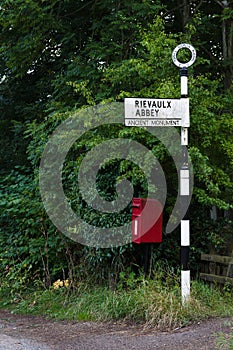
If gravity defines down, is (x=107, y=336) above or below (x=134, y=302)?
below

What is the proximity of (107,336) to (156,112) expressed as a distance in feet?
9.02

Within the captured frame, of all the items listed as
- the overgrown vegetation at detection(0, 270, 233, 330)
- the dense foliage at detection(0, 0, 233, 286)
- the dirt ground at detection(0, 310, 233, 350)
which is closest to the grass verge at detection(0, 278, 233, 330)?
the overgrown vegetation at detection(0, 270, 233, 330)

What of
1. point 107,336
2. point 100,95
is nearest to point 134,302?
point 107,336

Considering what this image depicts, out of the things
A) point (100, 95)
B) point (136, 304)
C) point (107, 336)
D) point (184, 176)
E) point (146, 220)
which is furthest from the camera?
point (100, 95)

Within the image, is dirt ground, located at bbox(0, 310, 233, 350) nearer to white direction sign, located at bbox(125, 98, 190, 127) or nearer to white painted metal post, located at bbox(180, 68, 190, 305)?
white painted metal post, located at bbox(180, 68, 190, 305)

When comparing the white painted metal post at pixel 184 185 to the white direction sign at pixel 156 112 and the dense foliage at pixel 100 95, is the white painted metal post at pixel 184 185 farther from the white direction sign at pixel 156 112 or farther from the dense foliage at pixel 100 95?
the dense foliage at pixel 100 95

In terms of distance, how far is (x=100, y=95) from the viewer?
32.5 feet

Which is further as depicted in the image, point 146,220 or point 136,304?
point 146,220

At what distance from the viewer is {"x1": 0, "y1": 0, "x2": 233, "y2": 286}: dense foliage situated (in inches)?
353

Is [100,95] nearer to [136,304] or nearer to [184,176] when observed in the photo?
[184,176]

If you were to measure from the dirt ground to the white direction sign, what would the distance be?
245 centimetres

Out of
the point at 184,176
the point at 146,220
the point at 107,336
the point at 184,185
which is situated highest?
the point at 184,176

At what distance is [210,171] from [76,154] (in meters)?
2.38

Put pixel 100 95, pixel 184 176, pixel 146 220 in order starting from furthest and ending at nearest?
1. pixel 100 95
2. pixel 146 220
3. pixel 184 176
